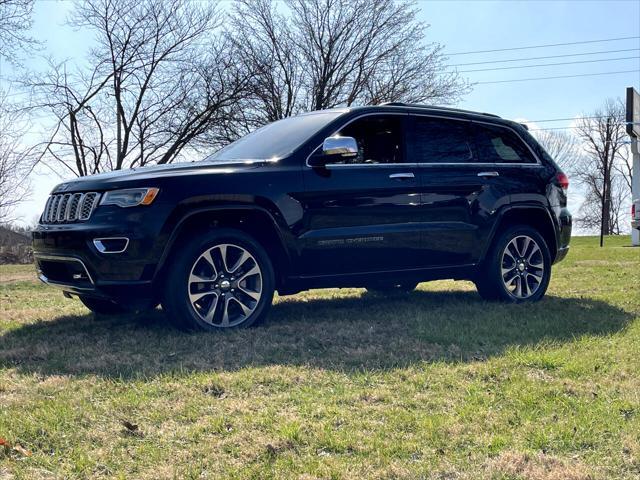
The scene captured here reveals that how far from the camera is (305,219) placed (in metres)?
5.13

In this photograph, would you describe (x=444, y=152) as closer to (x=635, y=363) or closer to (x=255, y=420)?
(x=635, y=363)

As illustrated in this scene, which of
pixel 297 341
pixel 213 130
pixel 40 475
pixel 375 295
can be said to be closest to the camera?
pixel 40 475

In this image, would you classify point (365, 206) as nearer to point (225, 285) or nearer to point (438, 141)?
point (438, 141)

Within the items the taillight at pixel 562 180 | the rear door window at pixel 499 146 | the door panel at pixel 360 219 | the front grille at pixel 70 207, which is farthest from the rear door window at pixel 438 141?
the front grille at pixel 70 207

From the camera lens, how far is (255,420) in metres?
3.03

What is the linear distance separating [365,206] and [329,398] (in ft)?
7.55

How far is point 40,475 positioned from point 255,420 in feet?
3.08

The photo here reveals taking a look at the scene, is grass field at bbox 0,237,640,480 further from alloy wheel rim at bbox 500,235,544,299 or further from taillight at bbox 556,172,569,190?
taillight at bbox 556,172,569,190

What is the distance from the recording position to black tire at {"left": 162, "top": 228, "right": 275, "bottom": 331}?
15.6ft

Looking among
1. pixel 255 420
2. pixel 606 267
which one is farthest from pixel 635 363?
pixel 606 267

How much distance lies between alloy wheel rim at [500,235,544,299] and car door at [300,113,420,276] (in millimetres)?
1272

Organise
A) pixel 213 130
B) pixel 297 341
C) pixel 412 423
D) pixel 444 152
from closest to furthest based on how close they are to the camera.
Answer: pixel 412 423, pixel 297 341, pixel 444 152, pixel 213 130

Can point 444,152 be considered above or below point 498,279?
above

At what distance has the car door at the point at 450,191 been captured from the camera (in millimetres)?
5762
